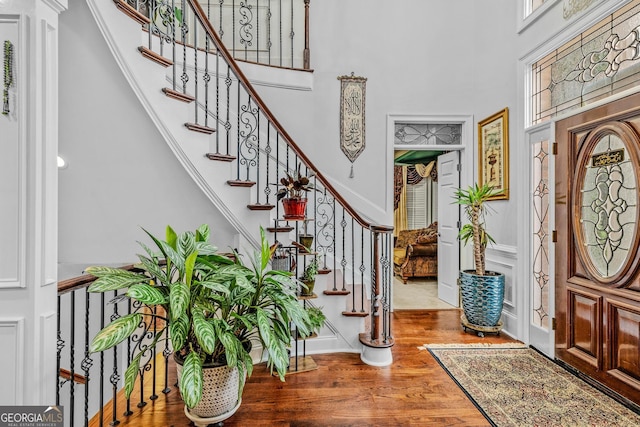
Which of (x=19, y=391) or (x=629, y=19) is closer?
(x=19, y=391)

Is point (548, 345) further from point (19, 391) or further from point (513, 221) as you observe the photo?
point (19, 391)

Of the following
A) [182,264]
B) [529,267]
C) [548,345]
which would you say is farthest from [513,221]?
[182,264]

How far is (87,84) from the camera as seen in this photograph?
217 cm

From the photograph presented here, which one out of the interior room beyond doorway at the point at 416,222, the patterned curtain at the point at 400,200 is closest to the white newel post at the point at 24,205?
the interior room beyond doorway at the point at 416,222

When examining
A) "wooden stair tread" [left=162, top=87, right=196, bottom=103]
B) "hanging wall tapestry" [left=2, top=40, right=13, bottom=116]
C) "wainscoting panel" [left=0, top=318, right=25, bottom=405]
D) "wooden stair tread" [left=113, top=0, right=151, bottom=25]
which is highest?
"wooden stair tread" [left=113, top=0, right=151, bottom=25]

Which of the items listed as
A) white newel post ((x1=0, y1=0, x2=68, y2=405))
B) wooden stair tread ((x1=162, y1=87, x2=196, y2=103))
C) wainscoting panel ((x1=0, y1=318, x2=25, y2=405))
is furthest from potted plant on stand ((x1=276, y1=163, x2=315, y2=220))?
wainscoting panel ((x1=0, y1=318, x2=25, y2=405))

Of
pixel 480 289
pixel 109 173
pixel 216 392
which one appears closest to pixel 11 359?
pixel 216 392

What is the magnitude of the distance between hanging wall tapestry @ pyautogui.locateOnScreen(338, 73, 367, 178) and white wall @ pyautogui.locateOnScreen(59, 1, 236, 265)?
6.74 ft

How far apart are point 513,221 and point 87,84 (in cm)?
376

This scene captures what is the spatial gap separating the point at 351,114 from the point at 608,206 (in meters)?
2.68

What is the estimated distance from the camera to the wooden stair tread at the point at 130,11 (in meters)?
2.01

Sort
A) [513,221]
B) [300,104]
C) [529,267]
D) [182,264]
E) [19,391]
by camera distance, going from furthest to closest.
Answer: [300,104], [513,221], [529,267], [182,264], [19,391]

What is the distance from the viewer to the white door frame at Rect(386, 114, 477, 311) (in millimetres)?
4047

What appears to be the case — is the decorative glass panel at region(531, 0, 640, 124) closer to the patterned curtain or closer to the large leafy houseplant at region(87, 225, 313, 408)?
the large leafy houseplant at region(87, 225, 313, 408)
